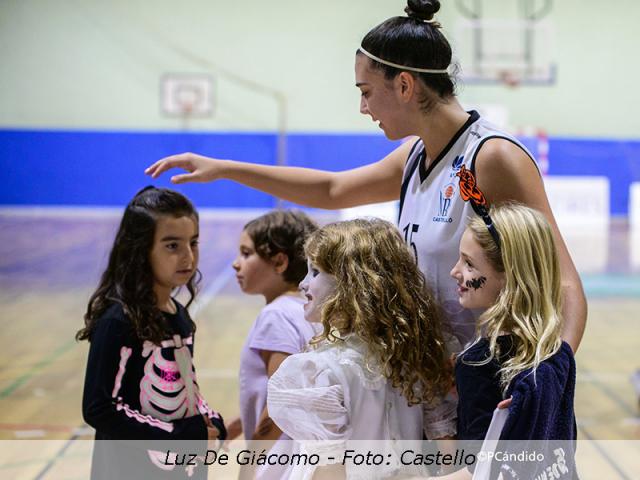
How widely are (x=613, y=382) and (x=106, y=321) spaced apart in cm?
361

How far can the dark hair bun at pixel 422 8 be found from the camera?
73.4 inches

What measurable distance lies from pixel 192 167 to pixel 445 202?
2.48 feet

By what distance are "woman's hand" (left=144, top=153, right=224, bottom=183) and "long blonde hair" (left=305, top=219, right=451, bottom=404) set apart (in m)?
0.55

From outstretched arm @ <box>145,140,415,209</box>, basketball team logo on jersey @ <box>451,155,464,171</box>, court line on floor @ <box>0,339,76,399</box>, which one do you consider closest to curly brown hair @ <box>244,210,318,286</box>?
outstretched arm @ <box>145,140,415,209</box>

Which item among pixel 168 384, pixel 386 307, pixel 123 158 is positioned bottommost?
pixel 168 384

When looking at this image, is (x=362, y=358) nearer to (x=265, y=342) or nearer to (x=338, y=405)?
(x=338, y=405)

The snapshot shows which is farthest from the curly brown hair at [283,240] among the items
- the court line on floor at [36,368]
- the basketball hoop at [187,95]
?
the basketball hoop at [187,95]

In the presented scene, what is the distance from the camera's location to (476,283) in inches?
65.9

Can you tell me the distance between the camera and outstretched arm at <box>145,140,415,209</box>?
7.36 ft

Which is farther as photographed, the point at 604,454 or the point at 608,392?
the point at 608,392

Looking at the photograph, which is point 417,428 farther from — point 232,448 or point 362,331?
point 232,448

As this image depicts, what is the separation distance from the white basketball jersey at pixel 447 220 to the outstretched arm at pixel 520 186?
0.03 metres

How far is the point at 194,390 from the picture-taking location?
2102 millimetres

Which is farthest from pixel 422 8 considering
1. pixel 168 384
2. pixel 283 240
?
pixel 168 384
